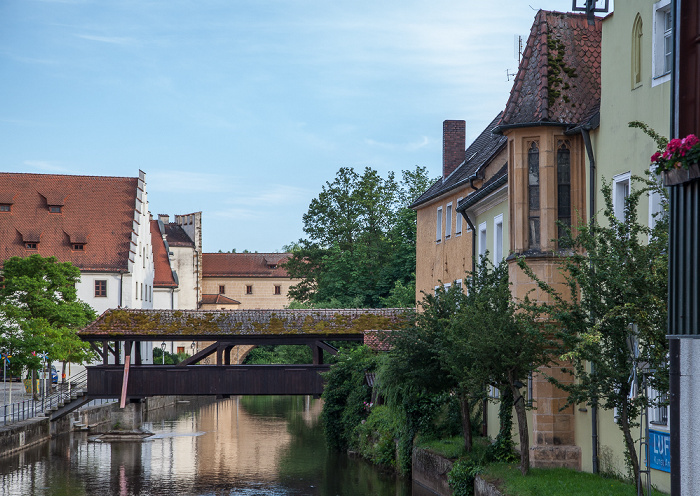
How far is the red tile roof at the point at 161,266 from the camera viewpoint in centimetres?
6150

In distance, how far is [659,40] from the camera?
41.5ft

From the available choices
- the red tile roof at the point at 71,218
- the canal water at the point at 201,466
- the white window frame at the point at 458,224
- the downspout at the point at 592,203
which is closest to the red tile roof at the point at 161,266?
the red tile roof at the point at 71,218

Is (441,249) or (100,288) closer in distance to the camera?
(441,249)

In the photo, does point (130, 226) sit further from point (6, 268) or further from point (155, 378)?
point (155, 378)

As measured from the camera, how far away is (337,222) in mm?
50094

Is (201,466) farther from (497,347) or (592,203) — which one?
(592,203)

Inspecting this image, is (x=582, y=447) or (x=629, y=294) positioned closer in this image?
(x=629, y=294)

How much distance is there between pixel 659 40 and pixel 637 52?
2.20 feet

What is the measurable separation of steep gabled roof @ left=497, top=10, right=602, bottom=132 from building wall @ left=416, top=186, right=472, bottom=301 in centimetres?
800

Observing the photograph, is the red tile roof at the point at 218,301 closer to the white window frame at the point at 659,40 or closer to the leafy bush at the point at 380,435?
the leafy bush at the point at 380,435

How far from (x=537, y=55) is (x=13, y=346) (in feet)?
84.9

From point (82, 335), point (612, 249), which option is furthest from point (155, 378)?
point (612, 249)

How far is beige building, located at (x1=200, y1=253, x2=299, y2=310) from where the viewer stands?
3103 inches

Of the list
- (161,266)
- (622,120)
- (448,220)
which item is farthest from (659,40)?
(161,266)
